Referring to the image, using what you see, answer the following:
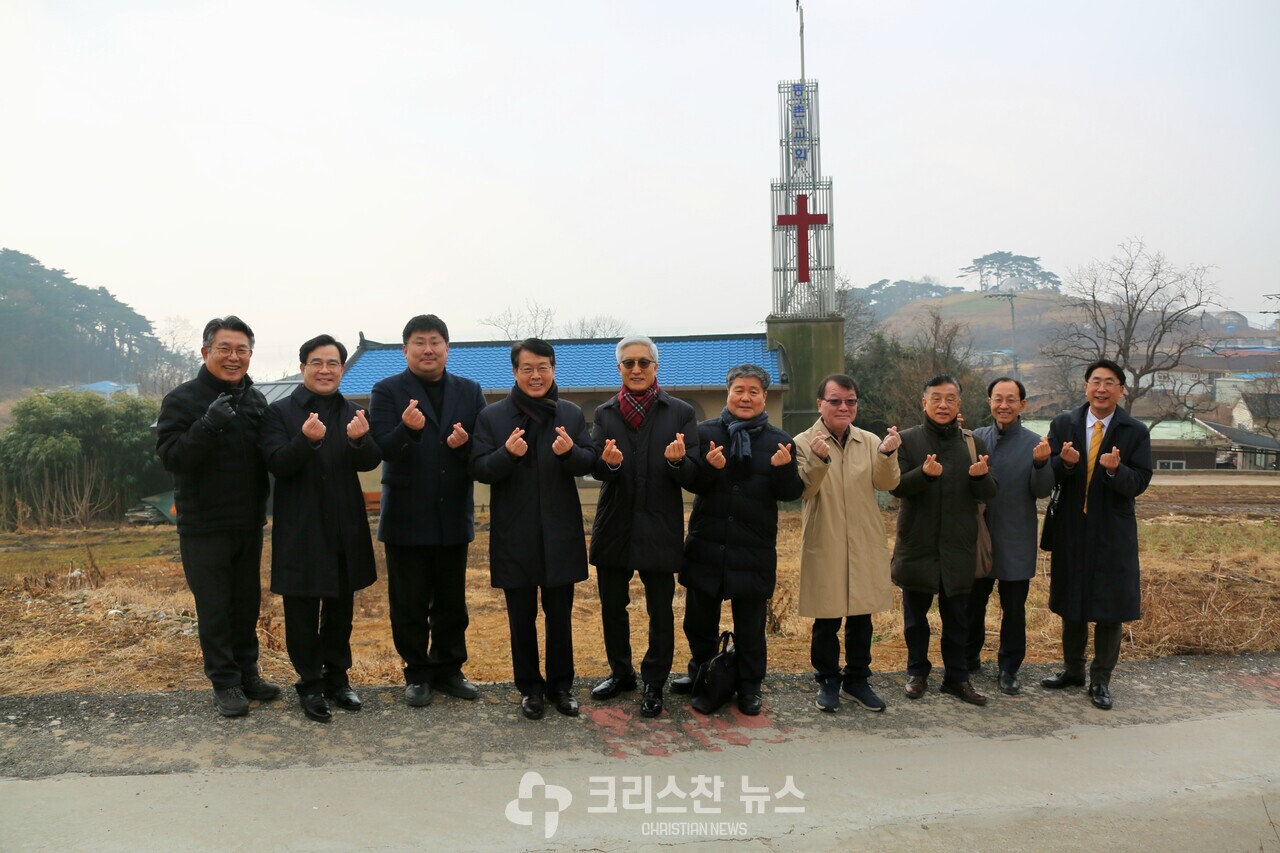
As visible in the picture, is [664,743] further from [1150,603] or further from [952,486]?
[1150,603]

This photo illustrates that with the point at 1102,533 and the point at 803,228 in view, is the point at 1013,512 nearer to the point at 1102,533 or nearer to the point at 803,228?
the point at 1102,533

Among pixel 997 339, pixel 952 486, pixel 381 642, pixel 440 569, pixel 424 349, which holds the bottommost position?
pixel 381 642

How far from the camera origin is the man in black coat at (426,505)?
427 centimetres

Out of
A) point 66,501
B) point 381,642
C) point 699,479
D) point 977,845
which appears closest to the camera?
point 977,845

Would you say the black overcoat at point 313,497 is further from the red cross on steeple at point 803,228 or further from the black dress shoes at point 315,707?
the red cross on steeple at point 803,228

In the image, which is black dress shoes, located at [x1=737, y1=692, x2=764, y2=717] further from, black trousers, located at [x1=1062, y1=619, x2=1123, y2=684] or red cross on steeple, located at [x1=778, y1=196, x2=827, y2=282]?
red cross on steeple, located at [x1=778, y1=196, x2=827, y2=282]

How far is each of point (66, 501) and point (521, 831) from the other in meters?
20.1

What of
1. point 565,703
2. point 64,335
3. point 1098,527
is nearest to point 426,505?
point 565,703

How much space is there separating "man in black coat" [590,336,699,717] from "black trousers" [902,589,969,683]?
1.39m

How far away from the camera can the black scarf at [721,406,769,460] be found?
4191 mm

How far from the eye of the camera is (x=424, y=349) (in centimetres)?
435

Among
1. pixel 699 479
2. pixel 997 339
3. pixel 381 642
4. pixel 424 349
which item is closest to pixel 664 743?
pixel 699 479

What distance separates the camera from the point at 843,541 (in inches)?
173

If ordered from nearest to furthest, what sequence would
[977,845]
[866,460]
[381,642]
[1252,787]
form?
[977,845]
[1252,787]
[866,460]
[381,642]
